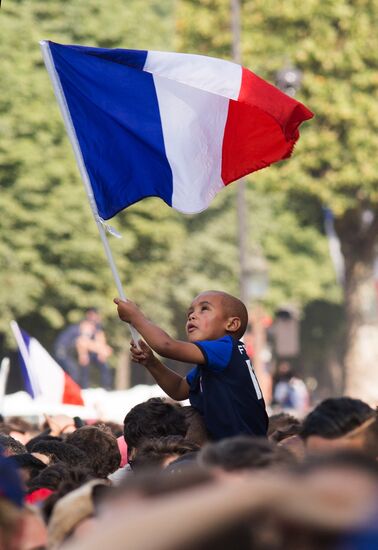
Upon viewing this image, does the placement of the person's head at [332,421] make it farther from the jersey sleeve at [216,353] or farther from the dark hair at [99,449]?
the dark hair at [99,449]

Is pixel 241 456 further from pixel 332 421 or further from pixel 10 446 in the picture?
pixel 10 446

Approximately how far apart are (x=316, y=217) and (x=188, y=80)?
95.3 feet

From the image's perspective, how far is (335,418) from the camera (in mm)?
4438

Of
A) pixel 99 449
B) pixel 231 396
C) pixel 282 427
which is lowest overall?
pixel 282 427

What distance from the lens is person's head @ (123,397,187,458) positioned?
6.71 meters

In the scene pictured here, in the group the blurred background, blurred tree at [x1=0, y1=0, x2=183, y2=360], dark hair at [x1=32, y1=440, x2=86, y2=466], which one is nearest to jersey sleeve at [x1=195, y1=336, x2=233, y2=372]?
dark hair at [x1=32, y1=440, x2=86, y2=466]

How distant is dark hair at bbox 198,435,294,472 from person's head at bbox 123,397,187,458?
10.9ft

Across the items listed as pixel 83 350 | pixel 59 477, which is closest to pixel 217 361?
pixel 59 477

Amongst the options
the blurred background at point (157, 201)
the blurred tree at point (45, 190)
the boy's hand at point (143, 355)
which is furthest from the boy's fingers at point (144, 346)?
the blurred tree at point (45, 190)

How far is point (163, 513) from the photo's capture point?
2.26 m

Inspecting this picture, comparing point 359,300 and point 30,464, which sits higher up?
point 30,464

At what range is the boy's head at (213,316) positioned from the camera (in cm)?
651

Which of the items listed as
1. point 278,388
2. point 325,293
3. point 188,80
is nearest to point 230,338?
point 188,80

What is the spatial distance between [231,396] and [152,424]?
0.53 metres
